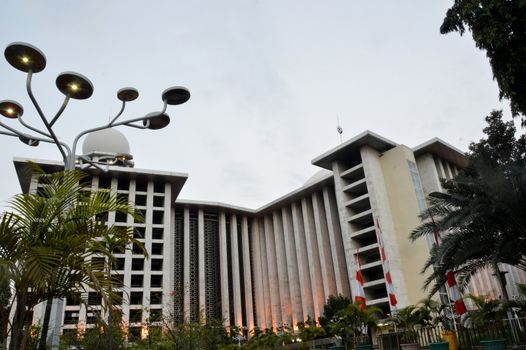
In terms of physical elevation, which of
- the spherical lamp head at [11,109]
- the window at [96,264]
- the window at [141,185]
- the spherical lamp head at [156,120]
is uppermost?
the window at [141,185]

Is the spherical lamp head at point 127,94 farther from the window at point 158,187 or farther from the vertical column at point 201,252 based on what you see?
the window at point 158,187

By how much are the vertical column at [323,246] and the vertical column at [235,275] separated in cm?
1009

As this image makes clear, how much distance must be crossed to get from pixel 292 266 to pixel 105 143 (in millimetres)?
24984

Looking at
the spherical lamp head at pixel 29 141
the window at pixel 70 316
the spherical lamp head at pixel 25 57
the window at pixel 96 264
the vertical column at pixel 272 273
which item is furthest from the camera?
the vertical column at pixel 272 273

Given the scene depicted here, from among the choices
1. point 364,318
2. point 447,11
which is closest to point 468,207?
point 447,11

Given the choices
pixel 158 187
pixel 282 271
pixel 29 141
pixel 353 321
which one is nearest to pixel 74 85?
pixel 29 141

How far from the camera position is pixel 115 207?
4.99 m

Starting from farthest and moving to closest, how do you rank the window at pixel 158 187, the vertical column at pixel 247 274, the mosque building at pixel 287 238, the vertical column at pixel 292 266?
1. the vertical column at pixel 247 274
2. the window at pixel 158 187
3. the vertical column at pixel 292 266
4. the mosque building at pixel 287 238

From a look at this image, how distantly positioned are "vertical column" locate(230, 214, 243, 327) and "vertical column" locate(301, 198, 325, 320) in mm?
8710

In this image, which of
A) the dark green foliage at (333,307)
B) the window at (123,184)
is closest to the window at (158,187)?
the window at (123,184)

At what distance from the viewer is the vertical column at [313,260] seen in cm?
4490

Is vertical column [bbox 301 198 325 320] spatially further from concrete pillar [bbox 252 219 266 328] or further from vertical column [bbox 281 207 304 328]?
concrete pillar [bbox 252 219 266 328]

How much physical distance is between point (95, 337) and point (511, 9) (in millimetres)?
15568

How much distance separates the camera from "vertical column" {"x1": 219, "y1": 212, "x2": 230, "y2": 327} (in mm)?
47200
